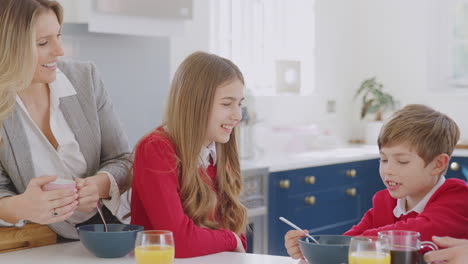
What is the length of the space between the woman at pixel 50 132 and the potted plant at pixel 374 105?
3.26 metres

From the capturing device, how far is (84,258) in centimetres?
199

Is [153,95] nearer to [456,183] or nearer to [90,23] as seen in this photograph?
[90,23]

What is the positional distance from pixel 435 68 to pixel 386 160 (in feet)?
11.7

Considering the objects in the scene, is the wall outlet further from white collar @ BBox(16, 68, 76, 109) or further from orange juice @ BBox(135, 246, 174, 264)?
orange juice @ BBox(135, 246, 174, 264)

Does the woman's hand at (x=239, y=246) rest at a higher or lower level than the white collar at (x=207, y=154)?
lower

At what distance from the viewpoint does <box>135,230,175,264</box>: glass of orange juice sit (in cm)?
167

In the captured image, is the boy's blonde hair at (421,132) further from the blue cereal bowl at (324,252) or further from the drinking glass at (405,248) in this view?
the drinking glass at (405,248)

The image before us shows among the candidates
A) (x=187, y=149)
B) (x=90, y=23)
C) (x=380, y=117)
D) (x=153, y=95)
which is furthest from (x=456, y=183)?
(x=380, y=117)

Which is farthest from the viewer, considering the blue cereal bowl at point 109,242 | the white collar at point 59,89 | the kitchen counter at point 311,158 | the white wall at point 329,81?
the white wall at point 329,81

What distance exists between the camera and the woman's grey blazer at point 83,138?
2.21 meters

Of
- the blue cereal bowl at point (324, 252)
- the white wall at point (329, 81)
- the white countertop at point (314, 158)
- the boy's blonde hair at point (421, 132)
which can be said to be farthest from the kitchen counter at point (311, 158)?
the blue cereal bowl at point (324, 252)

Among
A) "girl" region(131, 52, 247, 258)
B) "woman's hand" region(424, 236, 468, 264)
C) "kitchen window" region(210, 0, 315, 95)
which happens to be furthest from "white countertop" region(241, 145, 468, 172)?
"woman's hand" region(424, 236, 468, 264)

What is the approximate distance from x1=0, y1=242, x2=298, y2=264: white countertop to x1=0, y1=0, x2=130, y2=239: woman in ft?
0.30

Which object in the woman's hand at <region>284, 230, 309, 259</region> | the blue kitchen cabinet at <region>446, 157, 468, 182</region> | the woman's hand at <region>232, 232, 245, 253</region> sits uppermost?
the woman's hand at <region>284, 230, 309, 259</region>
